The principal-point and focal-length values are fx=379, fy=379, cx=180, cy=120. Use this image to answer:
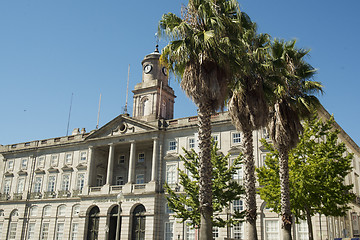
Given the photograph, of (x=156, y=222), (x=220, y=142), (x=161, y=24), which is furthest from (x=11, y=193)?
(x=161, y=24)

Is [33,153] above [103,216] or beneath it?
above

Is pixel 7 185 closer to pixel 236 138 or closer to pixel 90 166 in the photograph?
pixel 90 166

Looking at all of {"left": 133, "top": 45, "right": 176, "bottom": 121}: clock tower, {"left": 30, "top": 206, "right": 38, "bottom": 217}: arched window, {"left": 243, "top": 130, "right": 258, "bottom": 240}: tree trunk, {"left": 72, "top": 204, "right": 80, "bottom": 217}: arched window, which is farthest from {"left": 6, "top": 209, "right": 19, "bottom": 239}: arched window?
{"left": 243, "top": 130, "right": 258, "bottom": 240}: tree trunk

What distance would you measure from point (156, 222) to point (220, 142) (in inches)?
451

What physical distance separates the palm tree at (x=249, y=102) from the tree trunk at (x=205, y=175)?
9.81ft

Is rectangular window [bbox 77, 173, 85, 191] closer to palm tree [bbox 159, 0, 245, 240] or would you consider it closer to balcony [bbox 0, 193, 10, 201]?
balcony [bbox 0, 193, 10, 201]

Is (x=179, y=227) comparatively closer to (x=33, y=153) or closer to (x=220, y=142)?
(x=220, y=142)

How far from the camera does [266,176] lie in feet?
97.2

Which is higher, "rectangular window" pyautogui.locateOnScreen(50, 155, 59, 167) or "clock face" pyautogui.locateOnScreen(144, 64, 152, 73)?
"clock face" pyautogui.locateOnScreen(144, 64, 152, 73)

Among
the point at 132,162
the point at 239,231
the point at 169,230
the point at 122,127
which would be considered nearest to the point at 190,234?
the point at 169,230

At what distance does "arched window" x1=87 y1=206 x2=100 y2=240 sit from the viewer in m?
46.0

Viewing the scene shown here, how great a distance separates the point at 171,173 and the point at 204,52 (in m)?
27.1

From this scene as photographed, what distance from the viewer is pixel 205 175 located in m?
17.4

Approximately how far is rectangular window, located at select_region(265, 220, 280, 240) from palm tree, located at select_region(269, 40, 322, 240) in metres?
15.8
